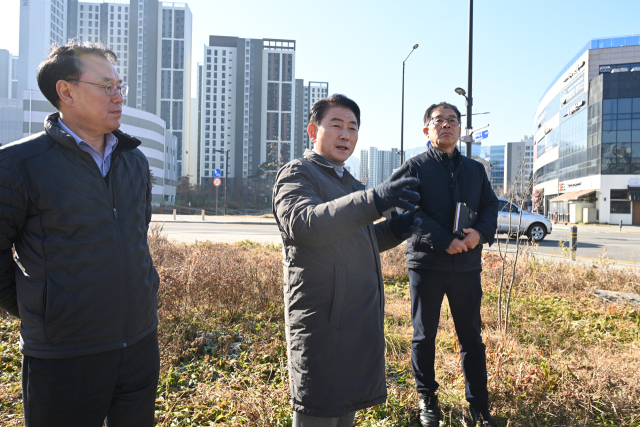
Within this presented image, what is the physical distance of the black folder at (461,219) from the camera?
265 centimetres

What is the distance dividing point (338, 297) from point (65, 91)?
1.50 meters

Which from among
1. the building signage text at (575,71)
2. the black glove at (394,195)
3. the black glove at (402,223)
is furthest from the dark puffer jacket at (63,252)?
the building signage text at (575,71)

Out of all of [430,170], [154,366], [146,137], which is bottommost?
[154,366]

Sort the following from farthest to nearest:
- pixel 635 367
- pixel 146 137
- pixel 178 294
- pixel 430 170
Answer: pixel 146 137
pixel 178 294
pixel 635 367
pixel 430 170

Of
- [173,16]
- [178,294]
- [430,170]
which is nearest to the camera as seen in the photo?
[430,170]

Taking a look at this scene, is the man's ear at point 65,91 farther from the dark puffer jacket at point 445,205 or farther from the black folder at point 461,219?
the black folder at point 461,219

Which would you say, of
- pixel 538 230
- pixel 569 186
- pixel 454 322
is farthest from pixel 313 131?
pixel 569 186

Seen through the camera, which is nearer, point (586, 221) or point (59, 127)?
point (59, 127)

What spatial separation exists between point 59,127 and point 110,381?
1.10 meters

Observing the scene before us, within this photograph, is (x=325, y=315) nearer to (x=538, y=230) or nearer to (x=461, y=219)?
(x=461, y=219)

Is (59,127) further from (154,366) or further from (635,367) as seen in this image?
(635,367)

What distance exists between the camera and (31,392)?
1543mm

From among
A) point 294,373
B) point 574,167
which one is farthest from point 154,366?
point 574,167

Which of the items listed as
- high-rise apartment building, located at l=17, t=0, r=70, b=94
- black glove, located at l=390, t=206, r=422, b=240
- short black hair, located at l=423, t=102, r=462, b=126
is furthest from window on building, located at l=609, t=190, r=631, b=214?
high-rise apartment building, located at l=17, t=0, r=70, b=94
